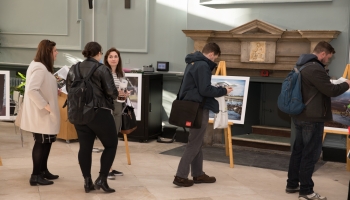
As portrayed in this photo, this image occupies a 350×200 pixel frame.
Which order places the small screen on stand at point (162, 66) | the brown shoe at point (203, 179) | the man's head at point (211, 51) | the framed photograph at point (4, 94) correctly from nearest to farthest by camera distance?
the man's head at point (211, 51) < the brown shoe at point (203, 179) < the framed photograph at point (4, 94) < the small screen on stand at point (162, 66)

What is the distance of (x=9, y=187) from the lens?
16.7ft

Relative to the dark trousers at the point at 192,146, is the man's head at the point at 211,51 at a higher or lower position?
higher

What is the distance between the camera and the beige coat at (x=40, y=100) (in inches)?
191

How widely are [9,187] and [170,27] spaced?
12.5ft

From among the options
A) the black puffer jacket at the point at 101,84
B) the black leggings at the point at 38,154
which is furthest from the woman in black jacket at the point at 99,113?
the black leggings at the point at 38,154

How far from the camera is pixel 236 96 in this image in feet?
20.4

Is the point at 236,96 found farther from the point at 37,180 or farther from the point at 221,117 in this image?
the point at 37,180

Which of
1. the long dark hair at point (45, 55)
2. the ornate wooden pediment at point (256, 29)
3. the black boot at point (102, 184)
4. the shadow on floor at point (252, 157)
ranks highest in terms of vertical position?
the ornate wooden pediment at point (256, 29)

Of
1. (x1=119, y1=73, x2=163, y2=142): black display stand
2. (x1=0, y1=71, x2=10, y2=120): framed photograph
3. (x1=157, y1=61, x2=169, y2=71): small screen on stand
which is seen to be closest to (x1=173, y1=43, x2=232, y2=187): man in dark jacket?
(x1=0, y1=71, x2=10, y2=120): framed photograph

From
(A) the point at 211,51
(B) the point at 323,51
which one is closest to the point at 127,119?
(A) the point at 211,51

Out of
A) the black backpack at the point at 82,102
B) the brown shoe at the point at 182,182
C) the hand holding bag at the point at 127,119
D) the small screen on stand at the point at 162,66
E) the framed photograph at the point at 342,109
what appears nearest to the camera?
the black backpack at the point at 82,102

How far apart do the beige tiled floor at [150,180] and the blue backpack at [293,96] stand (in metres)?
0.91

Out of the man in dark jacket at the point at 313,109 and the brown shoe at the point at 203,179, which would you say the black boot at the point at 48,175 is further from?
the man in dark jacket at the point at 313,109

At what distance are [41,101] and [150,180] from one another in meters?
1.45
